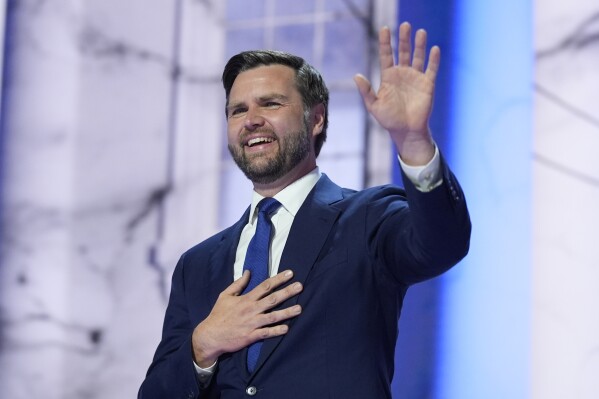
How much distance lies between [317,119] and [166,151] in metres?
1.11

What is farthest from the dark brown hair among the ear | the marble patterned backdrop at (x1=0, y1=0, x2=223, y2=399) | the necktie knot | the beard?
the marble patterned backdrop at (x1=0, y1=0, x2=223, y2=399)

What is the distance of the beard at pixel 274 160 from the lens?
183 cm

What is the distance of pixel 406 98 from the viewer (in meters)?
1.45

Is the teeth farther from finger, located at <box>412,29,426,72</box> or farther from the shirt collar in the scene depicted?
finger, located at <box>412,29,426,72</box>

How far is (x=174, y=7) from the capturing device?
10.1 ft

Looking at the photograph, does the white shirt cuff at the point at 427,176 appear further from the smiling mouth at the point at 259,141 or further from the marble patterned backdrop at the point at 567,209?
the marble patterned backdrop at the point at 567,209

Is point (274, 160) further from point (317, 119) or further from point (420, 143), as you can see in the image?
point (420, 143)

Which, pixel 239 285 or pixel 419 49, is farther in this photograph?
pixel 239 285

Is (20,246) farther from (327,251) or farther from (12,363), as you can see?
(327,251)

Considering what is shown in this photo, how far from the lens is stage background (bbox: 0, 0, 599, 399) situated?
233cm

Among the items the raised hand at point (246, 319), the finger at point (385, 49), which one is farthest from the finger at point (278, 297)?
the finger at point (385, 49)

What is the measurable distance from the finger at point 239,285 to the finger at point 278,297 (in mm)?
80

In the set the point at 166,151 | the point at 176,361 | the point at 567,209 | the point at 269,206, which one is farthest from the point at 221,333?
the point at 166,151

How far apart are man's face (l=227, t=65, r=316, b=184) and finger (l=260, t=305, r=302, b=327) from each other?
350 mm
